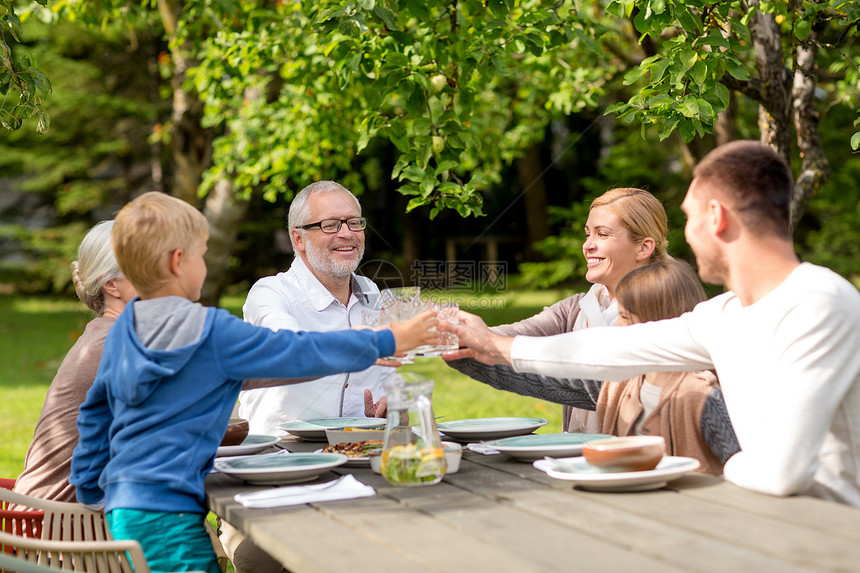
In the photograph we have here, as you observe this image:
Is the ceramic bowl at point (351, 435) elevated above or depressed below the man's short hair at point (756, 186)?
below

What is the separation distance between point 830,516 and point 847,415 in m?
0.30

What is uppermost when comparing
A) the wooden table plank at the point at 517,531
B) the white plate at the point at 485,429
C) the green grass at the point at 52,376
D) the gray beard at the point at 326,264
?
the gray beard at the point at 326,264

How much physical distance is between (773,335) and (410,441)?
0.90m

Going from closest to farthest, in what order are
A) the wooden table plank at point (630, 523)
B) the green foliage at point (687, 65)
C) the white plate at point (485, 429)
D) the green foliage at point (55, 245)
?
the wooden table plank at point (630, 523) < the white plate at point (485, 429) < the green foliage at point (687, 65) < the green foliage at point (55, 245)

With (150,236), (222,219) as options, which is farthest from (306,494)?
(222,219)

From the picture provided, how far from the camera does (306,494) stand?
214 centimetres

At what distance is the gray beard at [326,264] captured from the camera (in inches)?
161

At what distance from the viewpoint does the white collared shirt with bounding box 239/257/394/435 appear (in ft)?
12.5

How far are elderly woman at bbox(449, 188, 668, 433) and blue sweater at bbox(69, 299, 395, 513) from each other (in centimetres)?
145

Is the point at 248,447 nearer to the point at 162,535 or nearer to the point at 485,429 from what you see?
the point at 162,535

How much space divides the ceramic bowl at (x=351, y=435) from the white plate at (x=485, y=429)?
25cm

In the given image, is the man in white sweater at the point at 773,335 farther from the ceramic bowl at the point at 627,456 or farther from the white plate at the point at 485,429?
the white plate at the point at 485,429

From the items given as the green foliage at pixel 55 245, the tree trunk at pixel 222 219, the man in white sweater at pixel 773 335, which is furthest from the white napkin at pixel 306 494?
the green foliage at pixel 55 245

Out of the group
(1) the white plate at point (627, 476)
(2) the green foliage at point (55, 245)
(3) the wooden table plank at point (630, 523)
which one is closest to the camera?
(3) the wooden table plank at point (630, 523)
